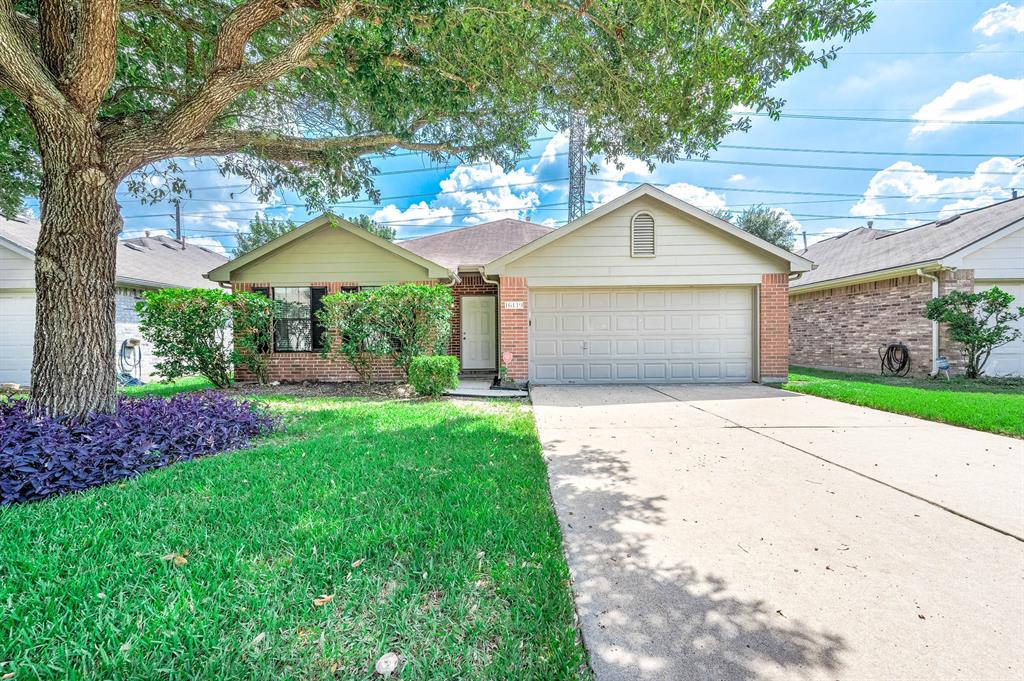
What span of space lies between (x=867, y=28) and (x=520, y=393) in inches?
276

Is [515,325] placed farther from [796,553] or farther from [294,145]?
[796,553]

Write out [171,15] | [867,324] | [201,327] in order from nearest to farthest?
1. [171,15]
2. [201,327]
3. [867,324]

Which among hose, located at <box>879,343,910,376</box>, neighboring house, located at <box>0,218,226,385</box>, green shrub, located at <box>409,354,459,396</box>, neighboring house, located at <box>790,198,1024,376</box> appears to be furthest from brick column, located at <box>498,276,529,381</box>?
hose, located at <box>879,343,910,376</box>

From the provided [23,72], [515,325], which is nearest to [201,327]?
[23,72]

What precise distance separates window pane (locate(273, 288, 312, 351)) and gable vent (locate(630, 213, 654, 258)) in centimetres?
771

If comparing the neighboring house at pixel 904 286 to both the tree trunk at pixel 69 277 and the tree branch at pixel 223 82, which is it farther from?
the tree trunk at pixel 69 277

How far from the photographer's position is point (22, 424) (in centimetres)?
375

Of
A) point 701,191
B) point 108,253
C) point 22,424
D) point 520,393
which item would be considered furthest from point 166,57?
point 701,191

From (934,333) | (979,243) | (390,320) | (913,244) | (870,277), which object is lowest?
(934,333)

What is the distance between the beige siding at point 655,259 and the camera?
9.29m

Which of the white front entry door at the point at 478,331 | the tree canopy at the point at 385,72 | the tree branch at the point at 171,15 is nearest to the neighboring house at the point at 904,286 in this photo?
the tree canopy at the point at 385,72

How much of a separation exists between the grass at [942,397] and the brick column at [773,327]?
449 mm

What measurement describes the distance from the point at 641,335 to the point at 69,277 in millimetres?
9221

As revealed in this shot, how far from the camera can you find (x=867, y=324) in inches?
463
